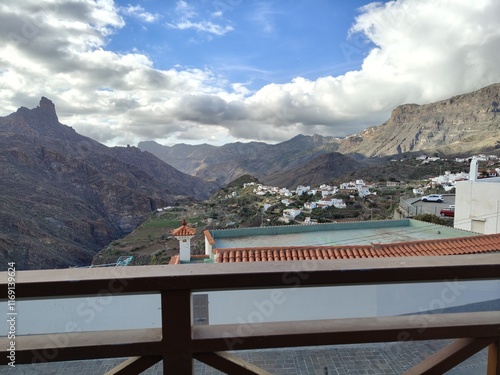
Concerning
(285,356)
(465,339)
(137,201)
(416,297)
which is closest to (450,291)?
(416,297)

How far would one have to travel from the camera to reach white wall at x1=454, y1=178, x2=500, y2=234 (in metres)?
10.9

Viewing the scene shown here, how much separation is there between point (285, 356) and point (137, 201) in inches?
2284

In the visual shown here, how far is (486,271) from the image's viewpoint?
3.00 feet

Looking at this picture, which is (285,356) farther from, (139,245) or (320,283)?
(139,245)

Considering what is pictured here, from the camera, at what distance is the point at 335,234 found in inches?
365

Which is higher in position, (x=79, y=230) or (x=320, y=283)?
(x=320, y=283)

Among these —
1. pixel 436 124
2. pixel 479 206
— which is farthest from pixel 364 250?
pixel 436 124

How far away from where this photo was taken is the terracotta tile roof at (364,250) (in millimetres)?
6160

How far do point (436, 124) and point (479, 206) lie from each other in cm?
9129

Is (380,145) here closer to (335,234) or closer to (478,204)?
(478,204)

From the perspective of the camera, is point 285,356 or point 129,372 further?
point 285,356

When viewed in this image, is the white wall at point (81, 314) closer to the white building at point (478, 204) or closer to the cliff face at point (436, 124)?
the white building at point (478, 204)

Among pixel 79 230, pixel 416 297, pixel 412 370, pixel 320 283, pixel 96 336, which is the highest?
pixel 320 283

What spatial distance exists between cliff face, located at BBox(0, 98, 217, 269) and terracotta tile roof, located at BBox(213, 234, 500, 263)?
28.0 meters
